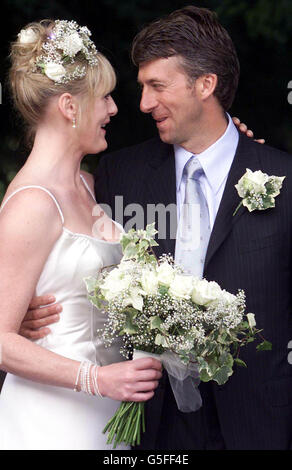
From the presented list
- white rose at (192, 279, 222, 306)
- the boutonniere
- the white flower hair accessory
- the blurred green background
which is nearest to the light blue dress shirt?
the boutonniere

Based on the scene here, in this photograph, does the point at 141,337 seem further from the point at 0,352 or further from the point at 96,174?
the point at 96,174

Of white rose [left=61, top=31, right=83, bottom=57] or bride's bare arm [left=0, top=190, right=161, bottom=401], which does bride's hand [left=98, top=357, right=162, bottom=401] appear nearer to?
bride's bare arm [left=0, top=190, right=161, bottom=401]

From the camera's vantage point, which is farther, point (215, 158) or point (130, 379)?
point (215, 158)

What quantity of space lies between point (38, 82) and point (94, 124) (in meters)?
0.28

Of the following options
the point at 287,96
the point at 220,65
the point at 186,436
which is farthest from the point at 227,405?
the point at 287,96

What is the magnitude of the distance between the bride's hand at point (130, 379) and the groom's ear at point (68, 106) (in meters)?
1.00

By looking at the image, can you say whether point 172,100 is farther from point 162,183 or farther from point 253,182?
point 253,182

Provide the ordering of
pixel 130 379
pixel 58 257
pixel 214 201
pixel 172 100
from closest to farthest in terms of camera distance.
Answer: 1. pixel 130 379
2. pixel 58 257
3. pixel 214 201
4. pixel 172 100

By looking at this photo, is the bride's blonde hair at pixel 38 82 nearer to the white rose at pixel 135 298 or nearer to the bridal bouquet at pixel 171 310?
the bridal bouquet at pixel 171 310

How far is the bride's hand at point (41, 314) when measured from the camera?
2980 millimetres

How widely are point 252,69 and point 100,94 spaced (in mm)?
2574

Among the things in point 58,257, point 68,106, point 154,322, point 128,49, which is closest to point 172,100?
point 68,106

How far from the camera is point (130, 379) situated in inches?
108

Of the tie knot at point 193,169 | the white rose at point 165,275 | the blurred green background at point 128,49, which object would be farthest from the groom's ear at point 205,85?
the blurred green background at point 128,49
